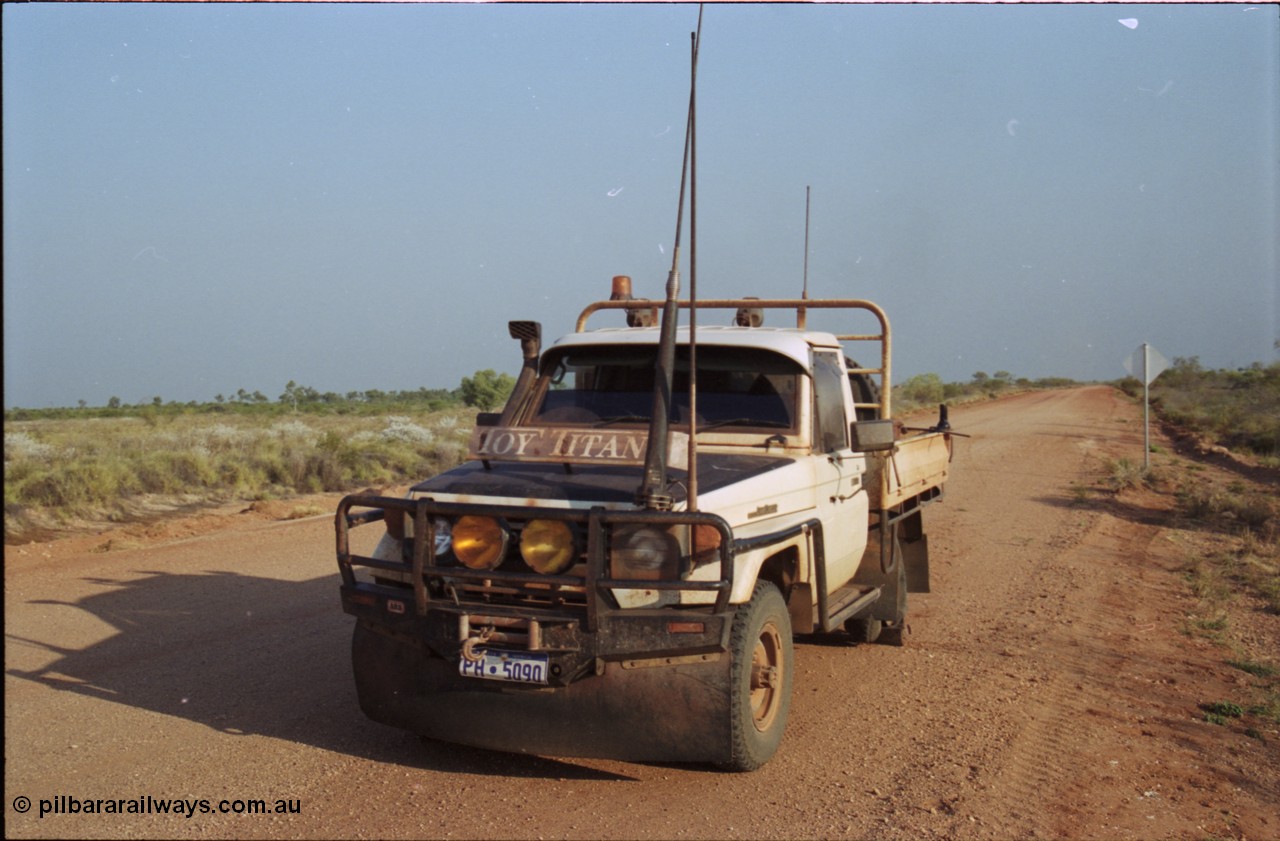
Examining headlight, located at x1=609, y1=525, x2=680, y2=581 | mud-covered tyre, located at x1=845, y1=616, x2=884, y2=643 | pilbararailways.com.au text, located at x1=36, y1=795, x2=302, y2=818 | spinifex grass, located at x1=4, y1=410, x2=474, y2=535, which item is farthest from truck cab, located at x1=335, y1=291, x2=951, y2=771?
spinifex grass, located at x1=4, y1=410, x2=474, y2=535

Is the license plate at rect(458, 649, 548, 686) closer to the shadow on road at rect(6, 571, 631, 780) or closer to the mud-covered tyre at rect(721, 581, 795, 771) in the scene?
the shadow on road at rect(6, 571, 631, 780)

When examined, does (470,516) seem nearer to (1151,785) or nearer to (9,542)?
(1151,785)

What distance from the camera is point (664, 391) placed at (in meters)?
4.88

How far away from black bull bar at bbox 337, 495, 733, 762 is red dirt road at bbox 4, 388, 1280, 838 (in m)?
0.28

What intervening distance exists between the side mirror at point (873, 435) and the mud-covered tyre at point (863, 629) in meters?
1.85

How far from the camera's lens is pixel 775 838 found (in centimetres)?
421

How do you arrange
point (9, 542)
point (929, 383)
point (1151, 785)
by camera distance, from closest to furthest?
point (1151, 785) → point (9, 542) → point (929, 383)

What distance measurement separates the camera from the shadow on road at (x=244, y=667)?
5203 mm

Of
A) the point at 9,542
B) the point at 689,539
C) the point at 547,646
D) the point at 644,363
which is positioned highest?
the point at 644,363

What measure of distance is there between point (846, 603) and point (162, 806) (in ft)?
12.4

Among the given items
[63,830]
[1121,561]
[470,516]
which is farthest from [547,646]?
[1121,561]

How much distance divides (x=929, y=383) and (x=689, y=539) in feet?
197

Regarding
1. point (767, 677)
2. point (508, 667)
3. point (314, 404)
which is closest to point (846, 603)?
point (767, 677)

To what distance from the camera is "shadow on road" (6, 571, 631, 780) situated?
5.20 m
